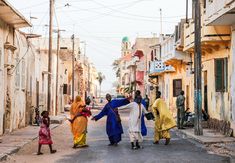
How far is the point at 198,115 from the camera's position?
1823 cm

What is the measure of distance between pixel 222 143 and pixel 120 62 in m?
108

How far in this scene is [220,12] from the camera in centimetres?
1630

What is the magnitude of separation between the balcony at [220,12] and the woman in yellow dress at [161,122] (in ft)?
12.0

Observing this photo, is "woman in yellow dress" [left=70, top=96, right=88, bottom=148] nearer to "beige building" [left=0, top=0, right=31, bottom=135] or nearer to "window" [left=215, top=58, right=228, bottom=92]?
"beige building" [left=0, top=0, right=31, bottom=135]

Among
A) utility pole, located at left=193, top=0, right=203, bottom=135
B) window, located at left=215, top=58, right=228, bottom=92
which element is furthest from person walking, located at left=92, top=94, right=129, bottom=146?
window, located at left=215, top=58, right=228, bottom=92

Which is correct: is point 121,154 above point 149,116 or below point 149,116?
below

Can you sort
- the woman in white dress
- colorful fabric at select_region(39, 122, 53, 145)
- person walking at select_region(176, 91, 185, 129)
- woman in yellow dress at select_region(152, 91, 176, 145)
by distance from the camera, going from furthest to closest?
person walking at select_region(176, 91, 185, 129), woman in yellow dress at select_region(152, 91, 176, 145), the woman in white dress, colorful fabric at select_region(39, 122, 53, 145)

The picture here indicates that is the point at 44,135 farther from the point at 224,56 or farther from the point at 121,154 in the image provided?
the point at 224,56

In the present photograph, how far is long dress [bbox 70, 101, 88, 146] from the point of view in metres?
14.5

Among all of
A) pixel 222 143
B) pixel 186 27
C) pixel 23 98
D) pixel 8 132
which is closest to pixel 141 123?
pixel 222 143

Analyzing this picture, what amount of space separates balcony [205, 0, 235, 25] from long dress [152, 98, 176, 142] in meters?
3.68

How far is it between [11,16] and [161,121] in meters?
6.89

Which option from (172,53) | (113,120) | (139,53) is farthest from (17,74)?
(139,53)

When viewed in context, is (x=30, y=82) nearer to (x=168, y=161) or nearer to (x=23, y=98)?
(x=23, y=98)
